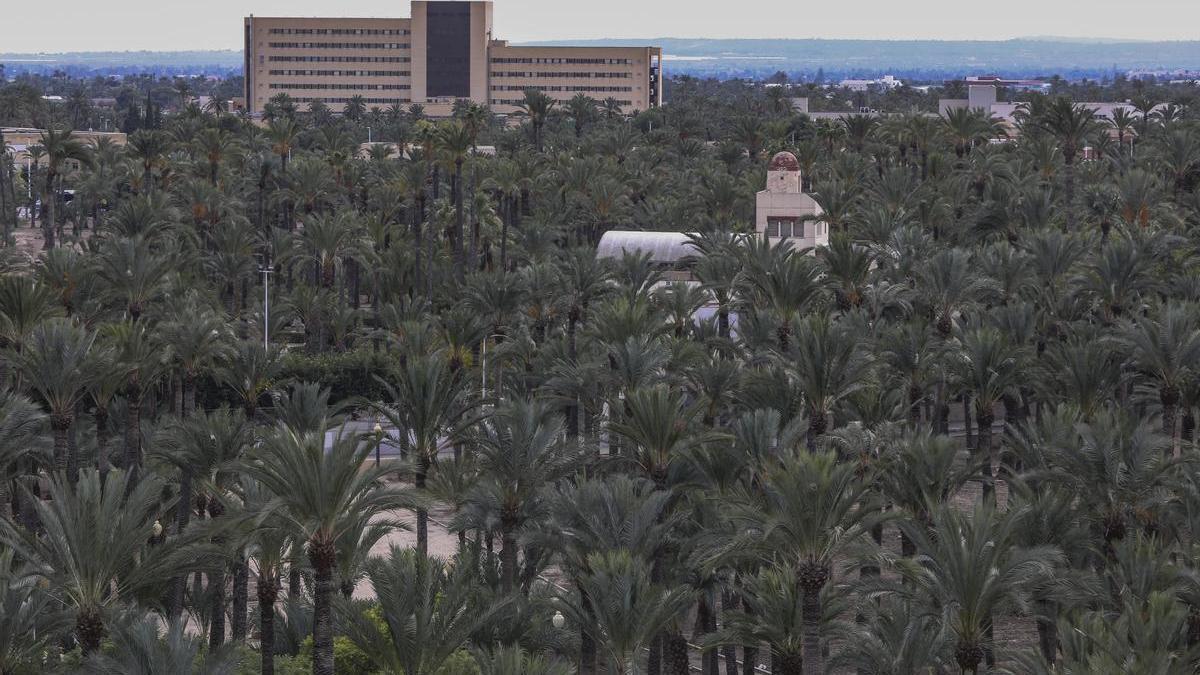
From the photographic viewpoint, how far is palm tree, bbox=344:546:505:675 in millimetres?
30094

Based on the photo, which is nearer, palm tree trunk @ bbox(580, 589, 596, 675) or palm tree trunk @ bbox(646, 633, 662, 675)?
palm tree trunk @ bbox(580, 589, 596, 675)

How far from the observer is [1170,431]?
46.0 m

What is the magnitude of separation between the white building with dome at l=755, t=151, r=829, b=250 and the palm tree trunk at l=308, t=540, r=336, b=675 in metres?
46.7

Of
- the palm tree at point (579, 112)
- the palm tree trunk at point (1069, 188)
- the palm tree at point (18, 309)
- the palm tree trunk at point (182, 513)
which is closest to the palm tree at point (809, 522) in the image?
the palm tree trunk at point (182, 513)

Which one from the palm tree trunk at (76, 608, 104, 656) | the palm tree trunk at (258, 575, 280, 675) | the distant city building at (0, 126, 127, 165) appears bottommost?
the palm tree trunk at (258, 575, 280, 675)

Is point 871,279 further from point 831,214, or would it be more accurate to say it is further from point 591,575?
point 591,575

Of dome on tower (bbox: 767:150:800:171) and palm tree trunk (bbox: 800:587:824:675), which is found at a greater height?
dome on tower (bbox: 767:150:800:171)

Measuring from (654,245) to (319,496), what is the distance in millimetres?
47168

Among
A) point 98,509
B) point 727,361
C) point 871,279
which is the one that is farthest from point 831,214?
point 98,509

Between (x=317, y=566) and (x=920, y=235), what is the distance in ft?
128

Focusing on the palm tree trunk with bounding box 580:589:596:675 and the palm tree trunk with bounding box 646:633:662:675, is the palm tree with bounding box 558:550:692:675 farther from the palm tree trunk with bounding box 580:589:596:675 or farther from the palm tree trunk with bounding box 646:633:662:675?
the palm tree trunk with bounding box 646:633:662:675

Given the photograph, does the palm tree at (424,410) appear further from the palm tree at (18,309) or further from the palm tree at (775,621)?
the palm tree at (18,309)

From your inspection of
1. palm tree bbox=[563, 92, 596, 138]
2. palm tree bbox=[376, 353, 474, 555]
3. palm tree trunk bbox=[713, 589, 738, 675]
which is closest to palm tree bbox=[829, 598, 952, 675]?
palm tree trunk bbox=[713, 589, 738, 675]

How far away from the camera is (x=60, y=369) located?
4188 cm
